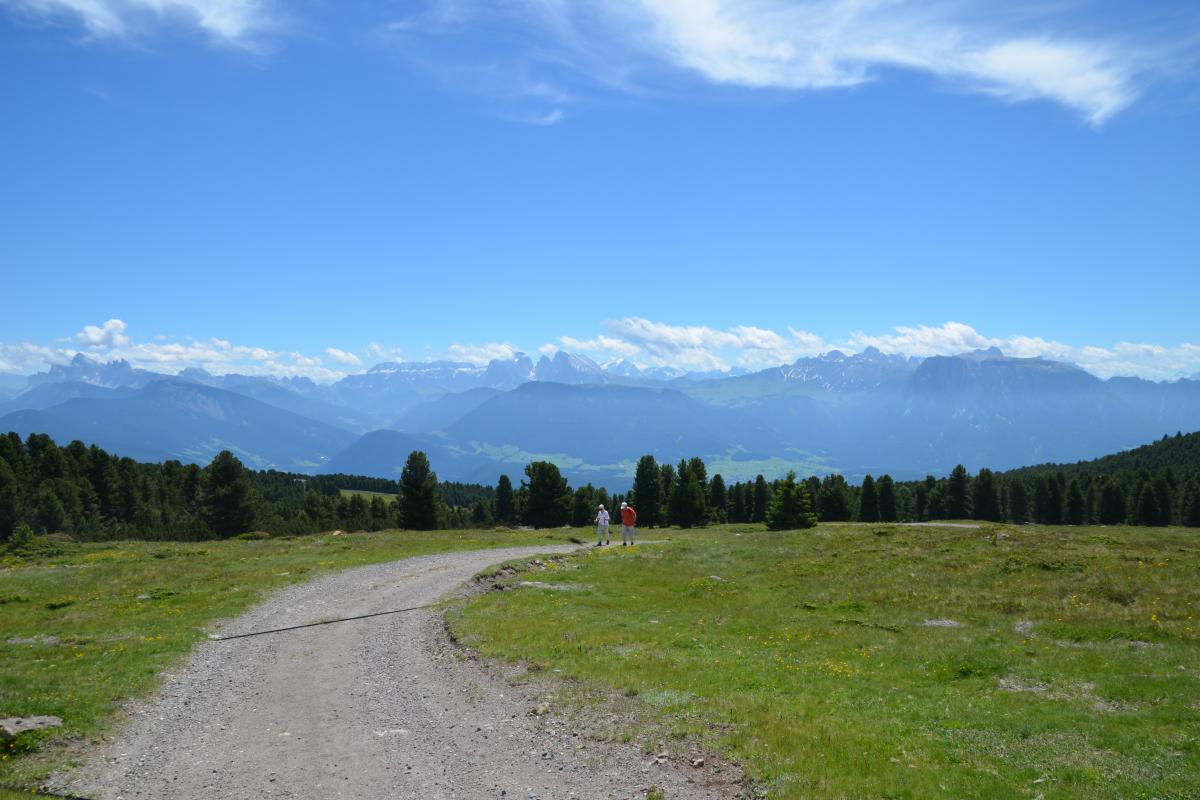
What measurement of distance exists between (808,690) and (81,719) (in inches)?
693

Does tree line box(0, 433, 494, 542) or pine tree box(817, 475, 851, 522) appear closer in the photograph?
tree line box(0, 433, 494, 542)

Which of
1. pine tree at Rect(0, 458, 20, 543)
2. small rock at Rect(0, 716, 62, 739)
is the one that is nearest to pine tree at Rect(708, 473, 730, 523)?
pine tree at Rect(0, 458, 20, 543)

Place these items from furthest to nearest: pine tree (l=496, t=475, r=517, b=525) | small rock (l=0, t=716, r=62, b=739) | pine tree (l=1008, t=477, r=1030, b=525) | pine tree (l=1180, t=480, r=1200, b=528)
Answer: pine tree (l=1008, t=477, r=1030, b=525) → pine tree (l=496, t=475, r=517, b=525) → pine tree (l=1180, t=480, r=1200, b=528) → small rock (l=0, t=716, r=62, b=739)

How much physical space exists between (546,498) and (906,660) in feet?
232

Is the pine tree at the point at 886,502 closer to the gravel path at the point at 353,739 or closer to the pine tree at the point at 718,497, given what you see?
the pine tree at the point at 718,497

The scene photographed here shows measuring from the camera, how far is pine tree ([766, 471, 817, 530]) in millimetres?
73062

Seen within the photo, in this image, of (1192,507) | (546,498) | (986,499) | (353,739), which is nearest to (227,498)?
(546,498)

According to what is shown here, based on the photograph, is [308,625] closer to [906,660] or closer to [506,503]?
[906,660]

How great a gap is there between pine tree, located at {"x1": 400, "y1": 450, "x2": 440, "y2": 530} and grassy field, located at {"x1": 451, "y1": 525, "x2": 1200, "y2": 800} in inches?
1651

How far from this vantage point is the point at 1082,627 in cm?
2400

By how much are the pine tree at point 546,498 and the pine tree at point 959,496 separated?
259 feet

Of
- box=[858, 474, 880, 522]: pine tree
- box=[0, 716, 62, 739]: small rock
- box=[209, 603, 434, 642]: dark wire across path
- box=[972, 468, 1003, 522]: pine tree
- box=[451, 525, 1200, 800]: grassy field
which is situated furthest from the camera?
box=[972, 468, 1003, 522]: pine tree

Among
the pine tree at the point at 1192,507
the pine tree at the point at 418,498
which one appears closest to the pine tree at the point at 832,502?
the pine tree at the point at 1192,507

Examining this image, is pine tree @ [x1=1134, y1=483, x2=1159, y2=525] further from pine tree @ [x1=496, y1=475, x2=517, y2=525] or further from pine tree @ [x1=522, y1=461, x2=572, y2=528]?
pine tree @ [x1=496, y1=475, x2=517, y2=525]
